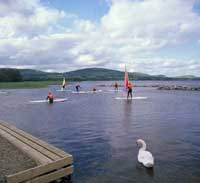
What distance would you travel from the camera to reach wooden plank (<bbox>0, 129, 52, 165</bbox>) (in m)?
7.63

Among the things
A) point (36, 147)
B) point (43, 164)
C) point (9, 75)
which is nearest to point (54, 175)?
point (43, 164)

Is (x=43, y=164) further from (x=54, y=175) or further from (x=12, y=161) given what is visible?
(x=12, y=161)

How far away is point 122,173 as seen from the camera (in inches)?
333

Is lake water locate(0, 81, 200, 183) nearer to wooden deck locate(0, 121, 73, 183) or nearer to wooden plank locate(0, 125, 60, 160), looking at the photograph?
wooden deck locate(0, 121, 73, 183)

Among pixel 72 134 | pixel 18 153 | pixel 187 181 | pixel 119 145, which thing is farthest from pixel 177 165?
pixel 72 134

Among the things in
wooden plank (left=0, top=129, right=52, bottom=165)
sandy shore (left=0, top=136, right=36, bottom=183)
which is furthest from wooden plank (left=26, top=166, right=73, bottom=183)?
sandy shore (left=0, top=136, right=36, bottom=183)

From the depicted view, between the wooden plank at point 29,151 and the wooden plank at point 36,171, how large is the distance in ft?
0.90

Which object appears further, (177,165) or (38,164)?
(177,165)

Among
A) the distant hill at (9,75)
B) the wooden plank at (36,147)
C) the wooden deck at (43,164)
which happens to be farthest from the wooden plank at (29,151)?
the distant hill at (9,75)

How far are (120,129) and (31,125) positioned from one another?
652 centimetres

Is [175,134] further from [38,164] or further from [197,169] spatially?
[38,164]

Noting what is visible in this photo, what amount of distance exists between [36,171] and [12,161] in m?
1.56

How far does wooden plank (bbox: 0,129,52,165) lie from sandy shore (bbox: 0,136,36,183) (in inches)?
5.3

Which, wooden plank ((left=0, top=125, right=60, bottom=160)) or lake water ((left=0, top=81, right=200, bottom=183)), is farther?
lake water ((left=0, top=81, right=200, bottom=183))
